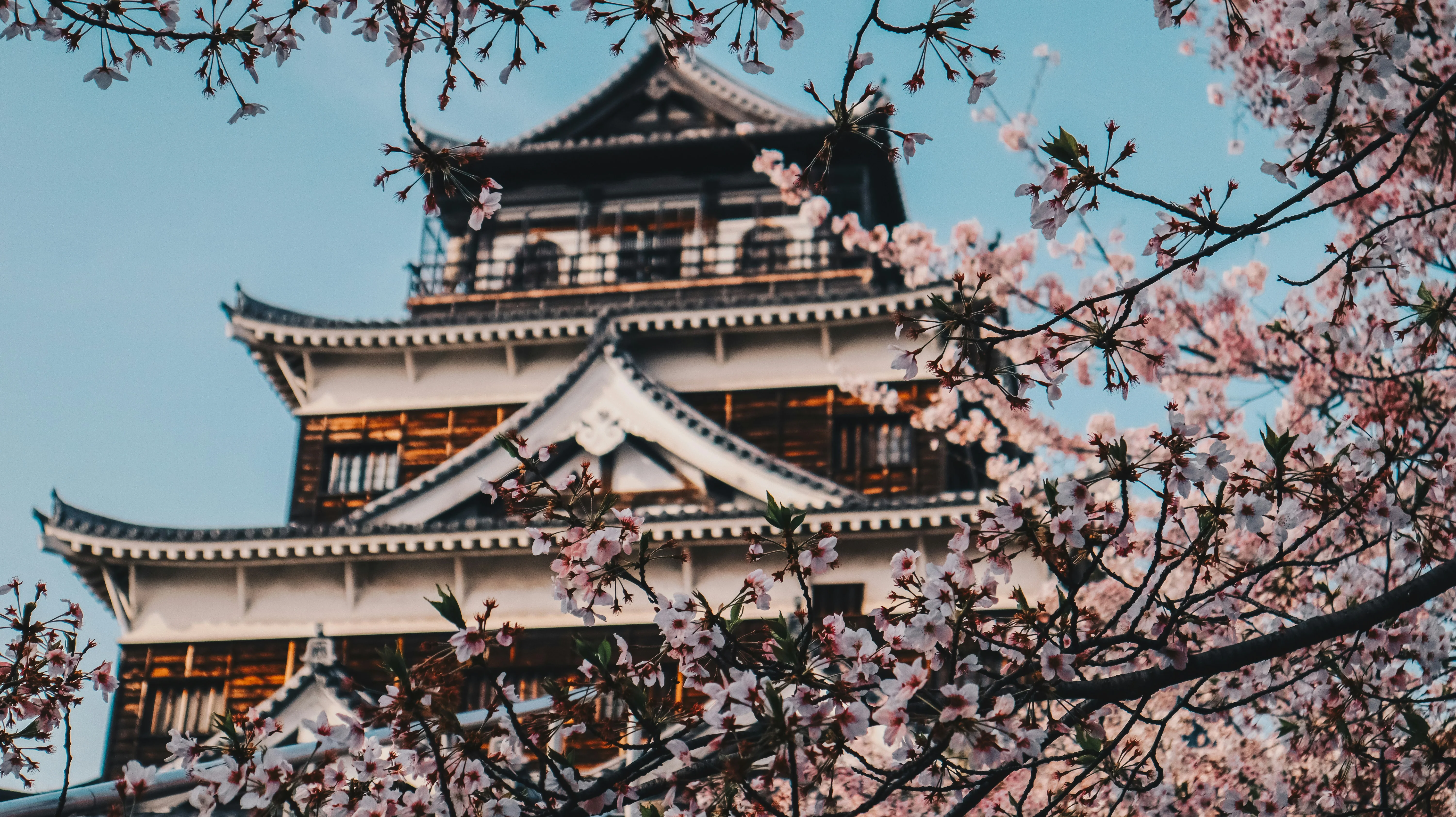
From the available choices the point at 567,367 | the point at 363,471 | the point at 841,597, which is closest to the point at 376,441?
the point at 363,471

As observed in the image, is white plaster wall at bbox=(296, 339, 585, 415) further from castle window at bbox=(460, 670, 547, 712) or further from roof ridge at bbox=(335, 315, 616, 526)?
castle window at bbox=(460, 670, 547, 712)

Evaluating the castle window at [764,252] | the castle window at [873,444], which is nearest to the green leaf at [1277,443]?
→ the castle window at [873,444]

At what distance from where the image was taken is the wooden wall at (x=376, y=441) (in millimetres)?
19344

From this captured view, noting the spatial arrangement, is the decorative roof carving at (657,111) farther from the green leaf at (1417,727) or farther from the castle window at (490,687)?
the green leaf at (1417,727)

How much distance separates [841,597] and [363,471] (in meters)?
8.20

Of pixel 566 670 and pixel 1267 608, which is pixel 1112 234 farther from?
pixel 1267 608

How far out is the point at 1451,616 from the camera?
9008 mm

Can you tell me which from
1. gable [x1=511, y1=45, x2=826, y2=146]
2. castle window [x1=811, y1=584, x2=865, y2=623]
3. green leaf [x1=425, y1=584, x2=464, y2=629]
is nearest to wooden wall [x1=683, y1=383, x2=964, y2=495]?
castle window [x1=811, y1=584, x2=865, y2=623]

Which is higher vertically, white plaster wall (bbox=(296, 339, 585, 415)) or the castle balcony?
the castle balcony

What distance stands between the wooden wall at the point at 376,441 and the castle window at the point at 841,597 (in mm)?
5968

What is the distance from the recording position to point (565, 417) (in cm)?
1753

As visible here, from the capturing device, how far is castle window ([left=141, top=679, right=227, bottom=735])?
56.3 feet

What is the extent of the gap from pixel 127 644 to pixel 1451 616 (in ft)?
52.0

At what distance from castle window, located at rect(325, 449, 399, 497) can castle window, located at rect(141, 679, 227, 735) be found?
11.4 ft
